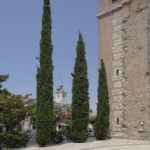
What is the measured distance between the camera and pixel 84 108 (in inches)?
1071

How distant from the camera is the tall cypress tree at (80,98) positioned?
26.7m

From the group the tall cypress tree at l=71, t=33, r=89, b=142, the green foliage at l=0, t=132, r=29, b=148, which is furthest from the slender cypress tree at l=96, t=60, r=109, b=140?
the green foliage at l=0, t=132, r=29, b=148

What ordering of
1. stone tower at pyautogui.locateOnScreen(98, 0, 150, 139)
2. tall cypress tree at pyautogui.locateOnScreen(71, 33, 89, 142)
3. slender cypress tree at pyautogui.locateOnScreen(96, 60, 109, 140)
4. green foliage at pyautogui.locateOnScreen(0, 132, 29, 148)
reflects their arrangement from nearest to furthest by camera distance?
green foliage at pyautogui.locateOnScreen(0, 132, 29, 148)
tall cypress tree at pyautogui.locateOnScreen(71, 33, 89, 142)
slender cypress tree at pyautogui.locateOnScreen(96, 60, 109, 140)
stone tower at pyautogui.locateOnScreen(98, 0, 150, 139)

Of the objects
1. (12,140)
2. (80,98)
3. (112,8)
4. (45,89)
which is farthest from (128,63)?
(12,140)

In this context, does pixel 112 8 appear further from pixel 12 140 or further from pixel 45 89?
pixel 12 140

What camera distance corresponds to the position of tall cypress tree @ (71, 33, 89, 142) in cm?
2669

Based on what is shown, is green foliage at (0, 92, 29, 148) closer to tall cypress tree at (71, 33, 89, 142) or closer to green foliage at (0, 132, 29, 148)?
green foliage at (0, 132, 29, 148)

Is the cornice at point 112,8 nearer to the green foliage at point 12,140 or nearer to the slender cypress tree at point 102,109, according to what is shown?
the slender cypress tree at point 102,109

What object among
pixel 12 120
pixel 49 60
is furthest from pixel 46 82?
pixel 12 120

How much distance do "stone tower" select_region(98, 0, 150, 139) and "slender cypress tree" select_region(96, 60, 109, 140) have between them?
5.04 feet

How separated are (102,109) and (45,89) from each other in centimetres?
471

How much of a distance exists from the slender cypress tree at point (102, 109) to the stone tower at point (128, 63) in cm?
154

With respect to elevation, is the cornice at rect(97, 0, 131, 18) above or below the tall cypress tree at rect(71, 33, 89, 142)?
above

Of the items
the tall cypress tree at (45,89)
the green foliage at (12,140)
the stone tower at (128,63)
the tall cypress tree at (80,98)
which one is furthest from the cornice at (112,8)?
the green foliage at (12,140)
